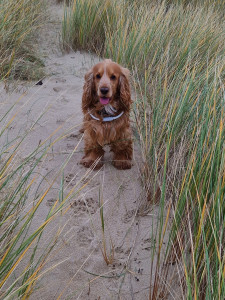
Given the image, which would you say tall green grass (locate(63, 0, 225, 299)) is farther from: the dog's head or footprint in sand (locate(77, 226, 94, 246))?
footprint in sand (locate(77, 226, 94, 246))

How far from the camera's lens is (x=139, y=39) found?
3475mm

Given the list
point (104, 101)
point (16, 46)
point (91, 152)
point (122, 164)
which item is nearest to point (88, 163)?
point (91, 152)

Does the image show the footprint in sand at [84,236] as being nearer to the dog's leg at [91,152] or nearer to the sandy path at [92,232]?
the sandy path at [92,232]

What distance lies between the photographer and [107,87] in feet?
7.52

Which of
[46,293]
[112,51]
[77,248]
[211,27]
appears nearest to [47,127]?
[112,51]

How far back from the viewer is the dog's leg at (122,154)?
2482 millimetres

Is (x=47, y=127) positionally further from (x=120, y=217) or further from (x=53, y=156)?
(x=120, y=217)

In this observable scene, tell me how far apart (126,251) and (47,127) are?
5.09ft

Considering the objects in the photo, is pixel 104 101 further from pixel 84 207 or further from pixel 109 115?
pixel 84 207

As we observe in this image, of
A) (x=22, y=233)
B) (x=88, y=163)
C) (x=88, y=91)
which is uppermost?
(x=88, y=91)

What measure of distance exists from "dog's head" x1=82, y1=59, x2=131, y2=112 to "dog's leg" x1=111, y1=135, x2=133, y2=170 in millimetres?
260

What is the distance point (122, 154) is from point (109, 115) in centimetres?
31

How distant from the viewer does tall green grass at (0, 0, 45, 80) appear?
3.40 metres

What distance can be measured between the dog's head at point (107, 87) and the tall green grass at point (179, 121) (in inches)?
6.2
